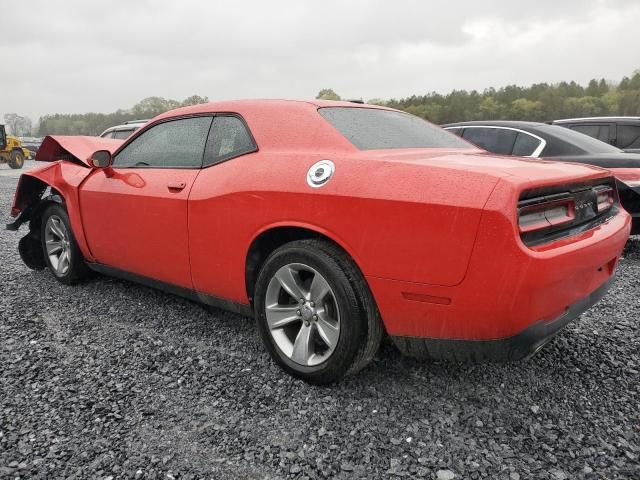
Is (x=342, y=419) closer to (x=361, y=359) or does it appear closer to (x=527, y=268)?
(x=361, y=359)

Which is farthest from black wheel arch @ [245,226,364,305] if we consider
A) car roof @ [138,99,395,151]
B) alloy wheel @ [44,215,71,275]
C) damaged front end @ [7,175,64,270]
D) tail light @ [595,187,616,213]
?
damaged front end @ [7,175,64,270]

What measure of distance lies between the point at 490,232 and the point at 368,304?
26.1 inches

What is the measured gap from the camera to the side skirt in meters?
2.83

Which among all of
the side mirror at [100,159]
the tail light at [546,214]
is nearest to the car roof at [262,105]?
the side mirror at [100,159]

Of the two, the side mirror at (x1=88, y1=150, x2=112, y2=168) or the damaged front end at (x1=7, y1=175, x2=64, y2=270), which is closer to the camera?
the side mirror at (x1=88, y1=150, x2=112, y2=168)

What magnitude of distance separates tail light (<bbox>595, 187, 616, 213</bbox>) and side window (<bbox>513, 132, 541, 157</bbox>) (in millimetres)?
2796

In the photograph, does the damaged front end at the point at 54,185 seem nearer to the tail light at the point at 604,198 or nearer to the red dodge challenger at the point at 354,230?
the red dodge challenger at the point at 354,230

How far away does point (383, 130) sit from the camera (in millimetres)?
2797

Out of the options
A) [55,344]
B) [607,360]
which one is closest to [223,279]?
[55,344]

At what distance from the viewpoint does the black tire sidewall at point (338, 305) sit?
2234 mm

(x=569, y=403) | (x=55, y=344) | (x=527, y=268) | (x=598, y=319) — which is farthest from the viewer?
(x=598, y=319)

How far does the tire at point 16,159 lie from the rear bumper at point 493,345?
2687 centimetres

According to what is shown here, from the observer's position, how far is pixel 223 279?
281 cm

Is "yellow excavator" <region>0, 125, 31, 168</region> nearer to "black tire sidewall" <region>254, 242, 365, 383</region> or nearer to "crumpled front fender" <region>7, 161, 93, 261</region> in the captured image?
"crumpled front fender" <region>7, 161, 93, 261</region>
